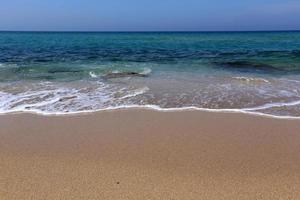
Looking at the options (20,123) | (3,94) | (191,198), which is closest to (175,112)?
(20,123)

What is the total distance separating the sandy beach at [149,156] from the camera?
3.75m

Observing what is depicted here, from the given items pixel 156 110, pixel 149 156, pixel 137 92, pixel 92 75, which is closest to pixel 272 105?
pixel 156 110

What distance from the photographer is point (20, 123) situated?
20.2 feet

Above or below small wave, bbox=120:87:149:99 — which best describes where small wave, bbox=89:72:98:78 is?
below

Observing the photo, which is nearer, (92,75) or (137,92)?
(137,92)

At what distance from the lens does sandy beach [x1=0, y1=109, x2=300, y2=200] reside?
375cm

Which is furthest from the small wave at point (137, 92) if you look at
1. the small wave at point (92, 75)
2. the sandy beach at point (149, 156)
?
the small wave at point (92, 75)

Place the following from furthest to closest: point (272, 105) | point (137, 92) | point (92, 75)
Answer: point (92, 75) < point (137, 92) < point (272, 105)

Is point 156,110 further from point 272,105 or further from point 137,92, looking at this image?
point 272,105

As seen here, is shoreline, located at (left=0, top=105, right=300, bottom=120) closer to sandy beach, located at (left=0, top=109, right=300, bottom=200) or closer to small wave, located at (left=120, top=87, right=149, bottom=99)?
sandy beach, located at (left=0, top=109, right=300, bottom=200)

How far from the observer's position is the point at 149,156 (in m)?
4.70

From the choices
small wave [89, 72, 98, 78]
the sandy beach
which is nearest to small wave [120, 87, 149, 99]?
the sandy beach

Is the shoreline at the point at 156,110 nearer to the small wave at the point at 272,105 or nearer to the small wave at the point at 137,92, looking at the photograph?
the small wave at the point at 272,105

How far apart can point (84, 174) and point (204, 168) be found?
1.46m
